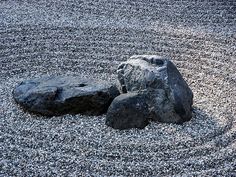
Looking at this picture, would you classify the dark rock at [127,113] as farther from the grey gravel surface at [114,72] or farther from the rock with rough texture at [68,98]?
the rock with rough texture at [68,98]

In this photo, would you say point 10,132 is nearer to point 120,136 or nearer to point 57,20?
point 120,136

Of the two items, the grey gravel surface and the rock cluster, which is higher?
the rock cluster

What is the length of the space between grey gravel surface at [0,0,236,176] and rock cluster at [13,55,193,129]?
12cm

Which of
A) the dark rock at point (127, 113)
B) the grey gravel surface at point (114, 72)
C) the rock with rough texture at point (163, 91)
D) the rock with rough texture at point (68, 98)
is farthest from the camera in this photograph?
the rock with rough texture at point (68, 98)

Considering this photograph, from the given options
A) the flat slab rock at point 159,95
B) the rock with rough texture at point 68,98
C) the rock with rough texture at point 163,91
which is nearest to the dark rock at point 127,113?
the flat slab rock at point 159,95

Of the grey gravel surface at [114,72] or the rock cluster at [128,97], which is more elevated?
the rock cluster at [128,97]

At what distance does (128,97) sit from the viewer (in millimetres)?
5516

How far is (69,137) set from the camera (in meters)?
5.32

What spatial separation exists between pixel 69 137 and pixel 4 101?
1361 millimetres

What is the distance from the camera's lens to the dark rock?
545 centimetres

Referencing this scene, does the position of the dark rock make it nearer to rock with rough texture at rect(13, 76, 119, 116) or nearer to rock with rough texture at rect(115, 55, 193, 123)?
rock with rough texture at rect(115, 55, 193, 123)

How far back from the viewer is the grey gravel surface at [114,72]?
4906 millimetres

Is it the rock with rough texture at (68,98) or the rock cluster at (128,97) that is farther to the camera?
the rock with rough texture at (68,98)

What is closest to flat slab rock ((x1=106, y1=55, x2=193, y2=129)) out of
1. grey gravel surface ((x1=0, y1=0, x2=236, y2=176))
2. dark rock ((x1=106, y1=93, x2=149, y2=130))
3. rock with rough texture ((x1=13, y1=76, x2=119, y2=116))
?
dark rock ((x1=106, y1=93, x2=149, y2=130))
